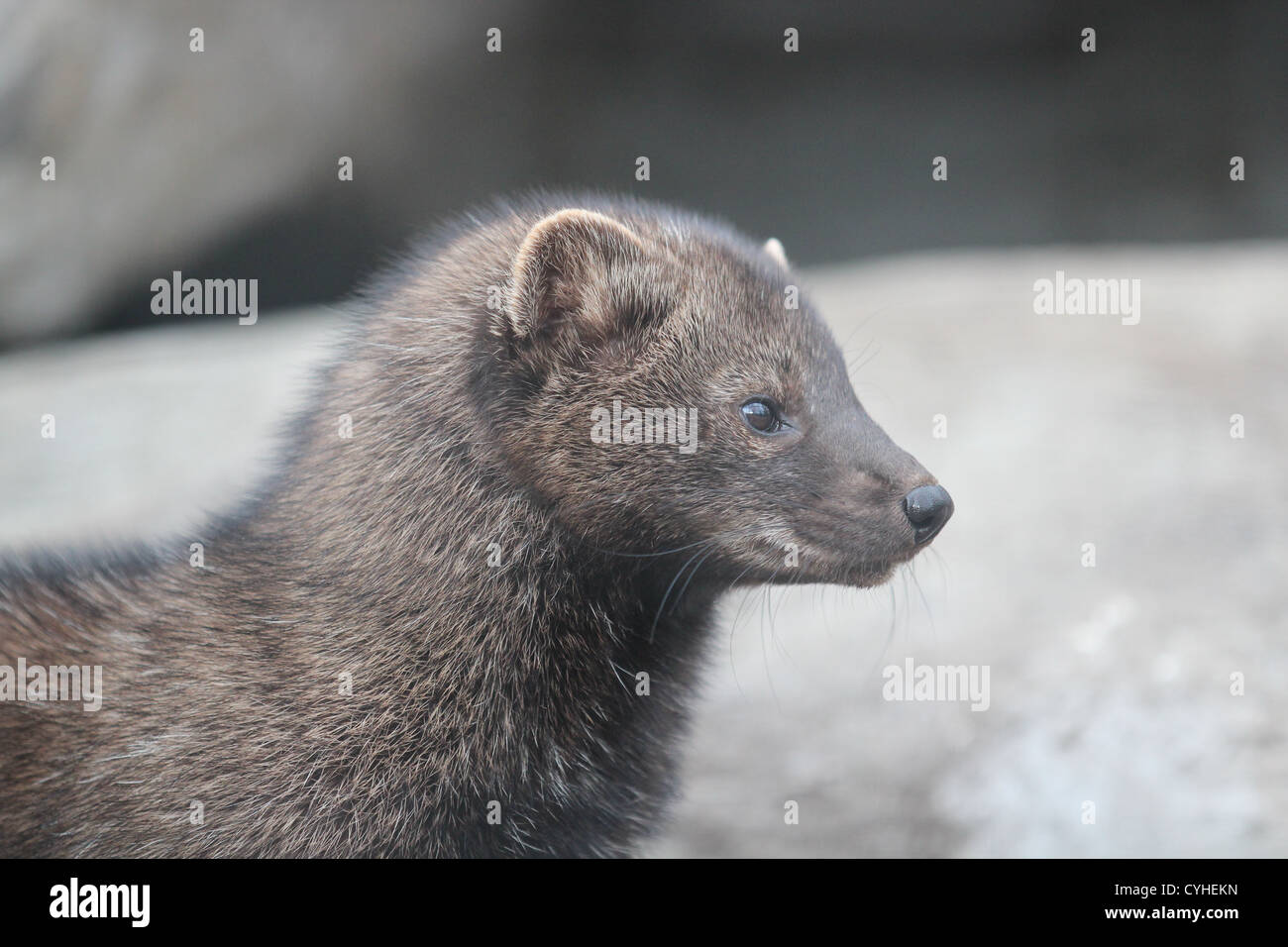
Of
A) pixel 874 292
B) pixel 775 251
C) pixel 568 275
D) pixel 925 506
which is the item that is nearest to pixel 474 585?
pixel 568 275

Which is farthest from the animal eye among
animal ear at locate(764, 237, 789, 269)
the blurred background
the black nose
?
the blurred background

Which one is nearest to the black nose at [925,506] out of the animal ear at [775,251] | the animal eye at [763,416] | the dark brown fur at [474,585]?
the dark brown fur at [474,585]

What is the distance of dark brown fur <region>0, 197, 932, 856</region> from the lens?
3.31 m

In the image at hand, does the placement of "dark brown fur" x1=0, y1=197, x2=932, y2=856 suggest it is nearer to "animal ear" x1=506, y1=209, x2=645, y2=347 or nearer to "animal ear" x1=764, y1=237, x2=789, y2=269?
"animal ear" x1=506, y1=209, x2=645, y2=347

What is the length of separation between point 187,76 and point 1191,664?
747 cm

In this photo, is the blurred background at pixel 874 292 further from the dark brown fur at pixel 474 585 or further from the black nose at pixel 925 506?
the black nose at pixel 925 506

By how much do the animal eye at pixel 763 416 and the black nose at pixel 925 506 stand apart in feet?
1.34

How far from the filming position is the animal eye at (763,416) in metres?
3.45

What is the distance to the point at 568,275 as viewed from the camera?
3387mm

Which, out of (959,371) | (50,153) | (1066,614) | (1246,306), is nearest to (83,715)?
(1066,614)

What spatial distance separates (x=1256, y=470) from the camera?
6.28 m

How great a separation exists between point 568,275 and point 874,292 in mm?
5361

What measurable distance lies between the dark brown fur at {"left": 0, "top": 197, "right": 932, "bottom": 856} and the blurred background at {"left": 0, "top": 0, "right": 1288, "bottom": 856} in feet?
2.73

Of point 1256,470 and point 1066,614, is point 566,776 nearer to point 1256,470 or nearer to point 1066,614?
point 1066,614
